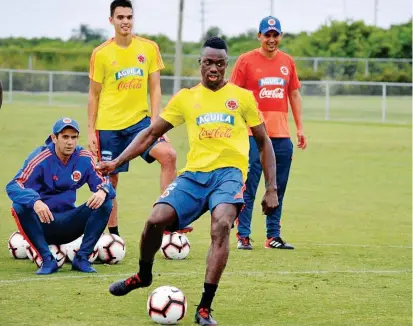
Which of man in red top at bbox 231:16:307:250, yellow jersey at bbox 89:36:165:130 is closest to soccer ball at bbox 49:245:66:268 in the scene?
yellow jersey at bbox 89:36:165:130

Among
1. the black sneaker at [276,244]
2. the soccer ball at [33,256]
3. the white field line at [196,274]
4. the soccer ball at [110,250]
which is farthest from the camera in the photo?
the black sneaker at [276,244]

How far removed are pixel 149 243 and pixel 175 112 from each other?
108cm

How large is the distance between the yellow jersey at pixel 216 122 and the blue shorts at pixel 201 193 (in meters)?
0.08

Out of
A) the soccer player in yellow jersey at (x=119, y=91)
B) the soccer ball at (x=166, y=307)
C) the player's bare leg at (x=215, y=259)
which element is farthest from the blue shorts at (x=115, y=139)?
the soccer ball at (x=166, y=307)

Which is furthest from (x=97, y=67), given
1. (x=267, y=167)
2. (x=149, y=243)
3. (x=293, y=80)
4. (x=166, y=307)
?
(x=166, y=307)

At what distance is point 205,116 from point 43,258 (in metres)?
2.38

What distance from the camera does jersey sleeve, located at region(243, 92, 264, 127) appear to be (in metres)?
9.30

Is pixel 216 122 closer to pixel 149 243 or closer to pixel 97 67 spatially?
pixel 149 243

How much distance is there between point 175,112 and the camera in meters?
9.38

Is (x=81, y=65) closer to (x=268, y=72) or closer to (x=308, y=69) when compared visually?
(x=308, y=69)

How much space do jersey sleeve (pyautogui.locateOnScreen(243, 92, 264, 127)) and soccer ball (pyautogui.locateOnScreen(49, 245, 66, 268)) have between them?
263cm

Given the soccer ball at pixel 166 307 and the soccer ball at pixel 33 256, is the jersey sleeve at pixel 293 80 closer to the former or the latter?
the soccer ball at pixel 33 256

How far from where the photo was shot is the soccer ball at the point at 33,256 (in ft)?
35.8

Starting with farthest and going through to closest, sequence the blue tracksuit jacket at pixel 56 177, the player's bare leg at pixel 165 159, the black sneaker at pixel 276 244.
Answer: the black sneaker at pixel 276 244 → the player's bare leg at pixel 165 159 → the blue tracksuit jacket at pixel 56 177
